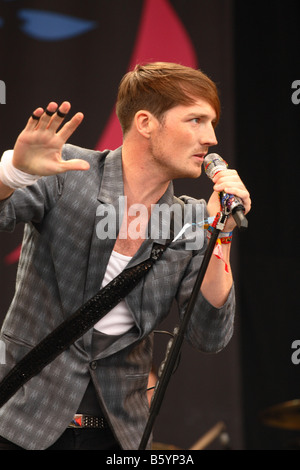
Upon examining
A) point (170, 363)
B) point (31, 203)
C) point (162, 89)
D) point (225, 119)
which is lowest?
point (170, 363)

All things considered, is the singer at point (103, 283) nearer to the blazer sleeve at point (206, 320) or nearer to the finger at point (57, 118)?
the blazer sleeve at point (206, 320)

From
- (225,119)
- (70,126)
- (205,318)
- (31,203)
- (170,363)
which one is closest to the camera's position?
(170,363)

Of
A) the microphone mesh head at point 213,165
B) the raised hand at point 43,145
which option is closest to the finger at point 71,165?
the raised hand at point 43,145

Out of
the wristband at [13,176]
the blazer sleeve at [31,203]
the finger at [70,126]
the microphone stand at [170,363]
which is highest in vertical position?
the finger at [70,126]

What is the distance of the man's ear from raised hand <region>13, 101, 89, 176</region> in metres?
0.55

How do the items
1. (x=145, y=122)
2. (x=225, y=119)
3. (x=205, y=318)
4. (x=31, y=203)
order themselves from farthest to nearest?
1. (x=225, y=119)
2. (x=145, y=122)
3. (x=205, y=318)
4. (x=31, y=203)

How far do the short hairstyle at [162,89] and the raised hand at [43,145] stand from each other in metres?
0.58

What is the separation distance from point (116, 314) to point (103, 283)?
109 millimetres

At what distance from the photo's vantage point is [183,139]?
2.42 meters

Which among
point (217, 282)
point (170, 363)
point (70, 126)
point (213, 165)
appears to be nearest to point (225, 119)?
point (217, 282)

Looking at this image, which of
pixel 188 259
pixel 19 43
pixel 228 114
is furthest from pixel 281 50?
pixel 188 259

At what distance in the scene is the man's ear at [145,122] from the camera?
2.52 m

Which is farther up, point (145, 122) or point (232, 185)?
point (145, 122)

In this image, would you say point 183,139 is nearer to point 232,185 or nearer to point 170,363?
point 232,185
